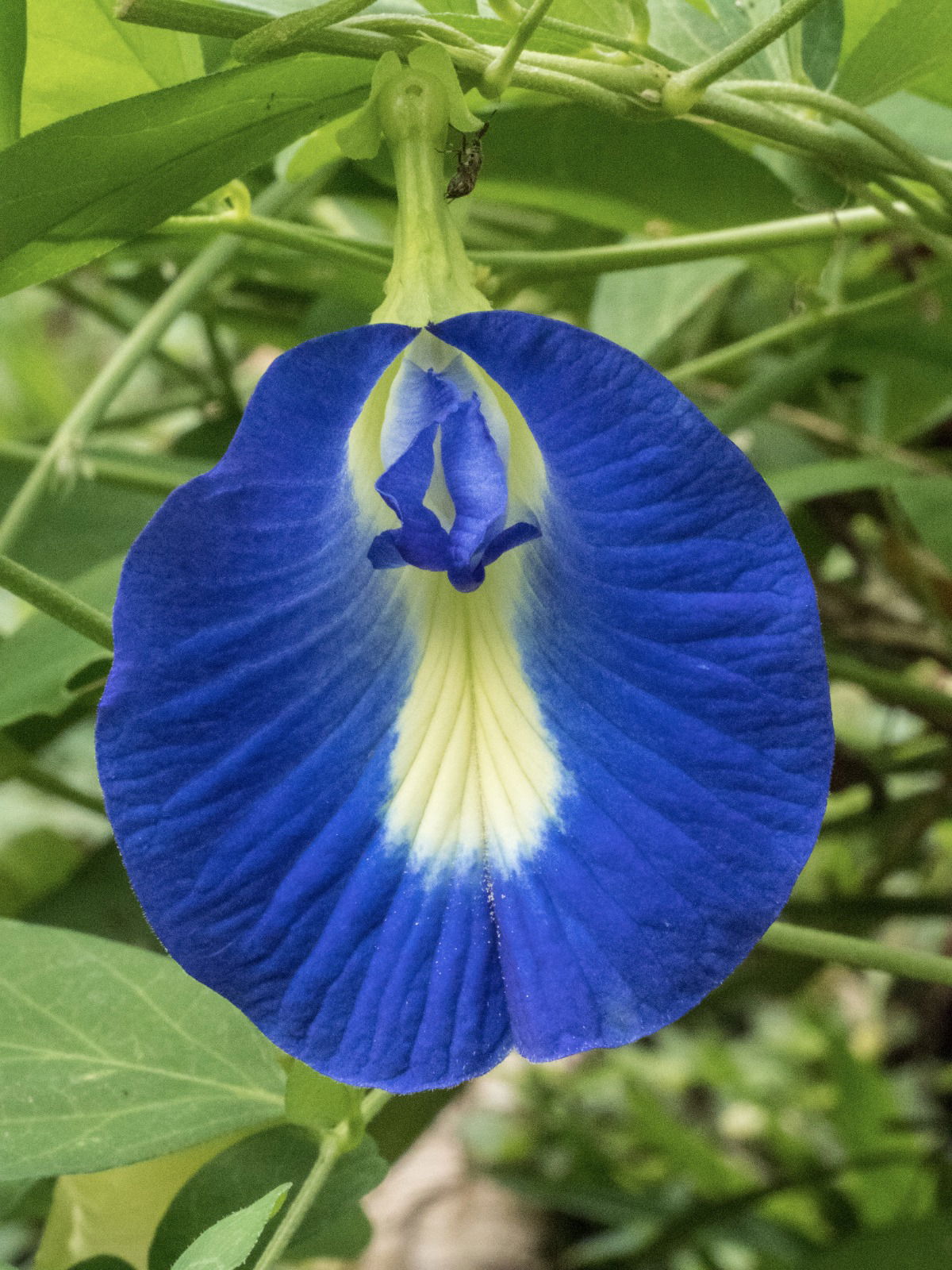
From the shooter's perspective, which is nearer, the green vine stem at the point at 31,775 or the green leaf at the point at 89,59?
the green leaf at the point at 89,59

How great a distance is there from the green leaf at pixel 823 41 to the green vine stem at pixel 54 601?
41 cm

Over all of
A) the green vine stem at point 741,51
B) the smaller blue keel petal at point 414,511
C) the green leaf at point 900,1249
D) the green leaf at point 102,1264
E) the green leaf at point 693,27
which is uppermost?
the green leaf at point 693,27

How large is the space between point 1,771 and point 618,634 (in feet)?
1.89

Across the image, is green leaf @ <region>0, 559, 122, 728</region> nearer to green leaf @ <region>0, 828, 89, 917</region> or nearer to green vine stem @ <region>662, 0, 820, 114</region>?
green vine stem @ <region>662, 0, 820, 114</region>

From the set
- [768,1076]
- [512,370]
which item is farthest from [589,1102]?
[512,370]

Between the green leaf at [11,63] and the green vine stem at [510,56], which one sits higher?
the green leaf at [11,63]

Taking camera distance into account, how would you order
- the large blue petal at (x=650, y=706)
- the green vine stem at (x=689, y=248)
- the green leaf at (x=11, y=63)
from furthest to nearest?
the green vine stem at (x=689, y=248), the green leaf at (x=11, y=63), the large blue petal at (x=650, y=706)

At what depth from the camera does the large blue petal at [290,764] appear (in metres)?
0.42

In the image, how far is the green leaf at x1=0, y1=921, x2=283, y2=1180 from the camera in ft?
1.95

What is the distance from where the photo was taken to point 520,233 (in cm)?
125

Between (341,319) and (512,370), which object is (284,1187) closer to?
(512,370)

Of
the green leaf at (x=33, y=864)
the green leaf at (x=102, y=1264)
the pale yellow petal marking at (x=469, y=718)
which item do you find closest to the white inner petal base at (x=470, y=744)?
the pale yellow petal marking at (x=469, y=718)

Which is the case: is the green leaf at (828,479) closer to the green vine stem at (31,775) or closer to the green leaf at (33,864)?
the green vine stem at (31,775)

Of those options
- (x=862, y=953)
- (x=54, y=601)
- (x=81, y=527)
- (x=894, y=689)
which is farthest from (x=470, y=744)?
(x=894, y=689)
